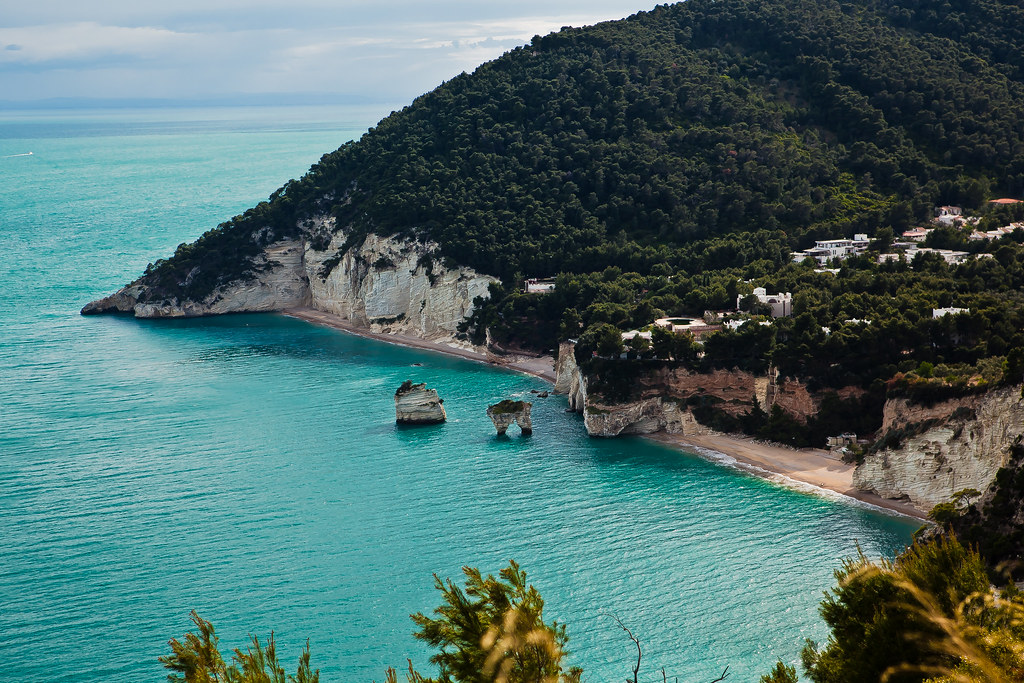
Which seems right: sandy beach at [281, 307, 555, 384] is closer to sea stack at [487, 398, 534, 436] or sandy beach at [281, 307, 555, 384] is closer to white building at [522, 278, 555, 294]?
white building at [522, 278, 555, 294]

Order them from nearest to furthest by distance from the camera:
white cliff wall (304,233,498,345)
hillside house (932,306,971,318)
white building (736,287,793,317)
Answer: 1. hillside house (932,306,971,318)
2. white building (736,287,793,317)
3. white cliff wall (304,233,498,345)

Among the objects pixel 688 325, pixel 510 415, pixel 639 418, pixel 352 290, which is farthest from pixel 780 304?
pixel 352 290

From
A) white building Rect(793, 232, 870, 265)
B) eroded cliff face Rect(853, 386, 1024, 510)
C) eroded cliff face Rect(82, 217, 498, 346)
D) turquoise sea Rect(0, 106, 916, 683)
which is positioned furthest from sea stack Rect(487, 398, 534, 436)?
white building Rect(793, 232, 870, 265)

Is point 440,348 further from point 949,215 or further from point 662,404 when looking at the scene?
point 949,215

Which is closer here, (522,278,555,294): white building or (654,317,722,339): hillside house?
(654,317,722,339): hillside house

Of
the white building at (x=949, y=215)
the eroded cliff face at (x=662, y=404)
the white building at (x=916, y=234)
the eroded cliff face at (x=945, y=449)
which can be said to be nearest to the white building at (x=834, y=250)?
the white building at (x=916, y=234)

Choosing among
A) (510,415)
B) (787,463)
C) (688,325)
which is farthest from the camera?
(688,325)

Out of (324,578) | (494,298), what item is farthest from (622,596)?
(494,298)

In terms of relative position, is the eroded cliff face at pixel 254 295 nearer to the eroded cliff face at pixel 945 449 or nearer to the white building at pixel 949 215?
the white building at pixel 949 215
